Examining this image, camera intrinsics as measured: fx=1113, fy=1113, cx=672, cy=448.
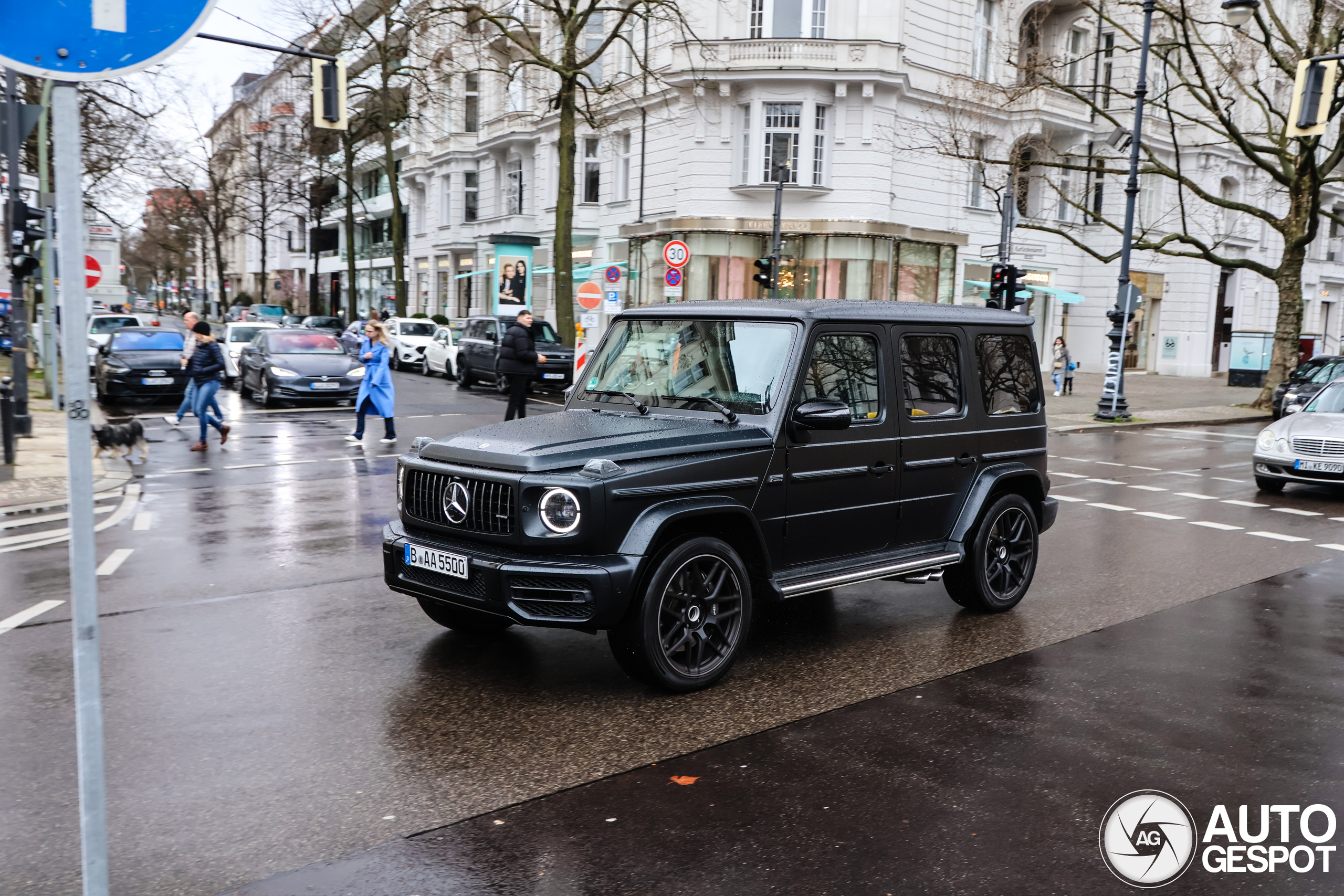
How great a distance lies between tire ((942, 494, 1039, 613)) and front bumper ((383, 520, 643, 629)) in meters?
2.71

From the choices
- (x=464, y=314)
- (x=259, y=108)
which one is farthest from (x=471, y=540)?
(x=259, y=108)

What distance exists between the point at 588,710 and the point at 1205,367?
145 feet

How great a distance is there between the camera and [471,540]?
17.7 ft

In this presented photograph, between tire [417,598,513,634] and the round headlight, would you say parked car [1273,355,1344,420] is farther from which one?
the round headlight

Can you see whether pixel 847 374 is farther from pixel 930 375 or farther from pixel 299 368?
pixel 299 368

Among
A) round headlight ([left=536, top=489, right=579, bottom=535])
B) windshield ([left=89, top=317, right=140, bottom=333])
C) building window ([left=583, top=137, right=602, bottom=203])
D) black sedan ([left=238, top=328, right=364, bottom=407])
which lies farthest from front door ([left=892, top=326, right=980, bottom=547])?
building window ([left=583, top=137, right=602, bottom=203])

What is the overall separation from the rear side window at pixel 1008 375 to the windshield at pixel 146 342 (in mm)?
19151

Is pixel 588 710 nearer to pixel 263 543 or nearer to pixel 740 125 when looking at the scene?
pixel 263 543

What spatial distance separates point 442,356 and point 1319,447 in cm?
2483

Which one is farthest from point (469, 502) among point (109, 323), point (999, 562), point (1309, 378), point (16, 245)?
point (109, 323)

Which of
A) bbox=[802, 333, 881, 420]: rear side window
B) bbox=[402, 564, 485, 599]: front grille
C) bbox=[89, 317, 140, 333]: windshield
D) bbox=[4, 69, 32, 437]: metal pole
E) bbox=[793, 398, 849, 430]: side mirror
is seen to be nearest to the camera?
bbox=[402, 564, 485, 599]: front grille

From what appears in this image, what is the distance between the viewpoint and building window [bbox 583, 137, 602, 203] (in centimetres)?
4053

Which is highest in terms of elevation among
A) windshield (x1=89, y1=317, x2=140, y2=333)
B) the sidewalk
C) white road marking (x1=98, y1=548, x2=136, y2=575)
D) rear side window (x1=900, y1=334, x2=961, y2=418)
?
rear side window (x1=900, y1=334, x2=961, y2=418)

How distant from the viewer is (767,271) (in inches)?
916
